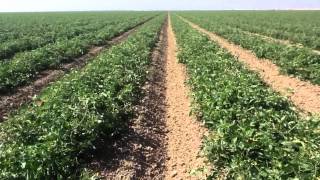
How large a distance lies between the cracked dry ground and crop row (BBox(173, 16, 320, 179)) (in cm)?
47

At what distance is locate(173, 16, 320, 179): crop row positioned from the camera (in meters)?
5.30

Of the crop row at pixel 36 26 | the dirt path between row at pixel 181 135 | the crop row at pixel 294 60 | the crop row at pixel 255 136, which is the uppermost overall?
the crop row at pixel 255 136

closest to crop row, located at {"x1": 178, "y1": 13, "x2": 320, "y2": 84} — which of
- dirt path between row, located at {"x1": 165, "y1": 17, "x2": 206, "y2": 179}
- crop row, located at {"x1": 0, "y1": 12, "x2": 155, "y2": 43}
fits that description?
dirt path between row, located at {"x1": 165, "y1": 17, "x2": 206, "y2": 179}

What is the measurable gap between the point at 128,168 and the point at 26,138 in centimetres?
186

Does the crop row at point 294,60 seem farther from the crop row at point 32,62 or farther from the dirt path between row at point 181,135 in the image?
the crop row at point 32,62

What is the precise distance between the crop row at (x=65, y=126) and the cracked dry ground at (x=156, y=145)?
1.10 feet

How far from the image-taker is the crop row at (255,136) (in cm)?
530

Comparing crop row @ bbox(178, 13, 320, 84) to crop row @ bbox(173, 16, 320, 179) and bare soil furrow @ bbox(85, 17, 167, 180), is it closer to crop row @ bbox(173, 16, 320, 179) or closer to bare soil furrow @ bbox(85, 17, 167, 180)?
crop row @ bbox(173, 16, 320, 179)

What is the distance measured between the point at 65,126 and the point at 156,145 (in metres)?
1.82

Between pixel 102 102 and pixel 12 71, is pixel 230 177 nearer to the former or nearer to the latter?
pixel 102 102

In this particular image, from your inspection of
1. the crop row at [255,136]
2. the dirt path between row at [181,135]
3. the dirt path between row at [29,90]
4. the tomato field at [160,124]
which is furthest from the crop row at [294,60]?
the dirt path between row at [29,90]

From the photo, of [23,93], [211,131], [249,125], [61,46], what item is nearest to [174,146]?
[211,131]

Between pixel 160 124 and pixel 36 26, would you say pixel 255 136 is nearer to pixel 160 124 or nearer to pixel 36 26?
pixel 160 124

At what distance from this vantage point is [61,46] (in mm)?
19625
